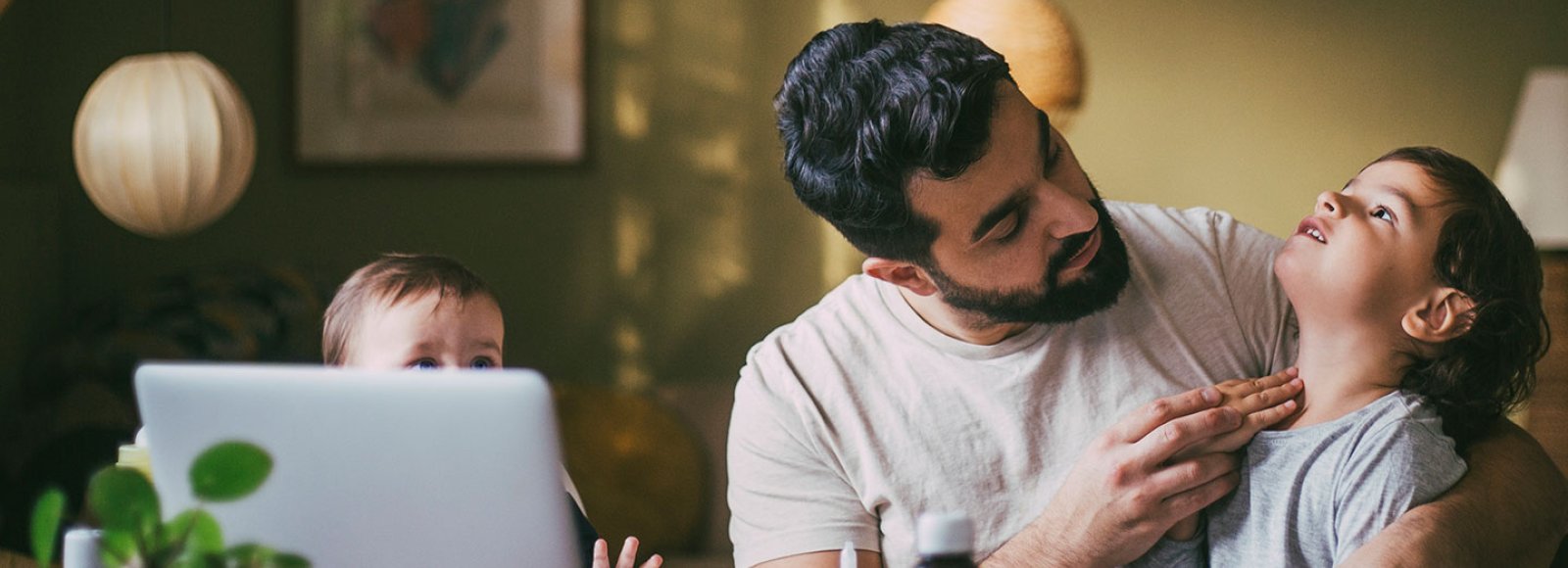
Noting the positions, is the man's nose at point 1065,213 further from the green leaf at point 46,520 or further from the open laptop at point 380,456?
the green leaf at point 46,520

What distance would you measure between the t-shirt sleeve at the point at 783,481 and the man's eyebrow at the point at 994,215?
0.27 m

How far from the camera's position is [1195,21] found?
372 centimetres

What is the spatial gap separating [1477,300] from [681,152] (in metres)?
2.57

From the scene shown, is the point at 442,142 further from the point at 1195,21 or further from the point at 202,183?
the point at 1195,21

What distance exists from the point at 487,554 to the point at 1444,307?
105 centimetres

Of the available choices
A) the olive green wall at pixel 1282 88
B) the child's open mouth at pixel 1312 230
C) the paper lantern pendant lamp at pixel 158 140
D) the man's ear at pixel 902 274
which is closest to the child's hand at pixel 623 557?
the man's ear at pixel 902 274

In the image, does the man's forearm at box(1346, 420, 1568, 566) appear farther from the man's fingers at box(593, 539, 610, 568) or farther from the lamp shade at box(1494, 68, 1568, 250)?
the lamp shade at box(1494, 68, 1568, 250)

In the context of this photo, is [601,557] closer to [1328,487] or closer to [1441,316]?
[1328,487]

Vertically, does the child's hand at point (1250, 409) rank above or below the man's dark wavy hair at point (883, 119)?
below

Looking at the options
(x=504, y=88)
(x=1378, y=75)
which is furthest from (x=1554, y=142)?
(x=504, y=88)

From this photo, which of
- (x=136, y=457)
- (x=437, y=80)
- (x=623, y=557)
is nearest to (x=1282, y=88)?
(x=437, y=80)

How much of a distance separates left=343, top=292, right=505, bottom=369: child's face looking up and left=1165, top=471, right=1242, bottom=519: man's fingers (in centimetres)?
74

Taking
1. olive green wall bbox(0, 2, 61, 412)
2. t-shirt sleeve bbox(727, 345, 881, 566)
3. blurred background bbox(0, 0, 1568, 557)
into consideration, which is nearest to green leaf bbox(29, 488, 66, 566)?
t-shirt sleeve bbox(727, 345, 881, 566)

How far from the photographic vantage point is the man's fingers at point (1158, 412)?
1.40m
